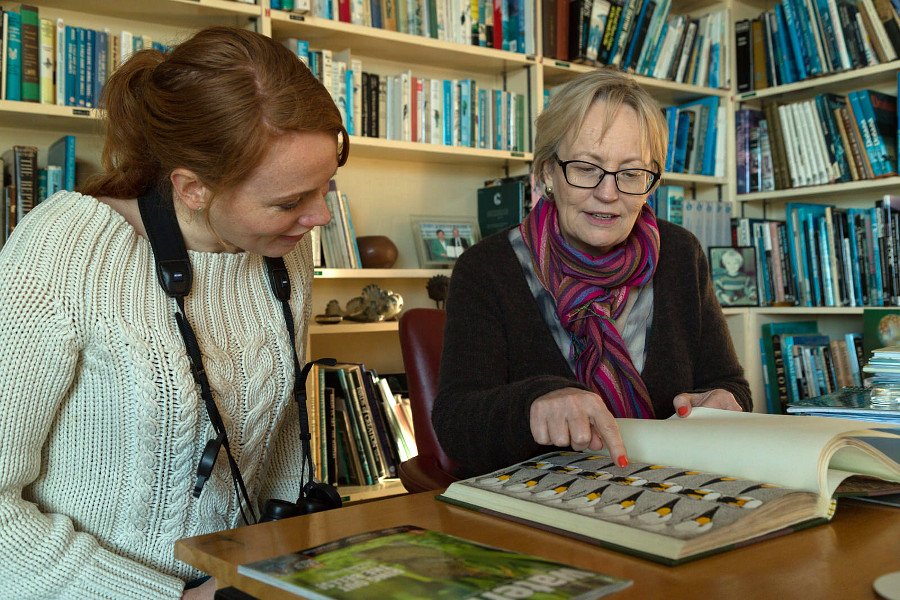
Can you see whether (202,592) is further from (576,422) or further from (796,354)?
(796,354)

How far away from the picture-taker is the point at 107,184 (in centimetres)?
111

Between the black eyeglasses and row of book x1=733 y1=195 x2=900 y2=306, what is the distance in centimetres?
167

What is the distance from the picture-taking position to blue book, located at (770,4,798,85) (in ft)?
9.59

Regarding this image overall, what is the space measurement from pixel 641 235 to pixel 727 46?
2.06 m

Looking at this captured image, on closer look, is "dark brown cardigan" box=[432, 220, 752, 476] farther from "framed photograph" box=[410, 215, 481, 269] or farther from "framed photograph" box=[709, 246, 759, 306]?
"framed photograph" box=[709, 246, 759, 306]

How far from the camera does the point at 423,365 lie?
5.26ft

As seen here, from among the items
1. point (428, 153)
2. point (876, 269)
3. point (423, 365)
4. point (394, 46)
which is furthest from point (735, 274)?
point (423, 365)

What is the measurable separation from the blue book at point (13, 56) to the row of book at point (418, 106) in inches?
27.7

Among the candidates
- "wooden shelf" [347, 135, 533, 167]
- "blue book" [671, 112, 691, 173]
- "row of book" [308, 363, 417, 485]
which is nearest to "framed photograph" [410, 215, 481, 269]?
"wooden shelf" [347, 135, 533, 167]

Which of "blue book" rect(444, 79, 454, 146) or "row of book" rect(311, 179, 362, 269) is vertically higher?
"blue book" rect(444, 79, 454, 146)

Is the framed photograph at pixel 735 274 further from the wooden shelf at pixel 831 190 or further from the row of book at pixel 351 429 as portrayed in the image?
the row of book at pixel 351 429

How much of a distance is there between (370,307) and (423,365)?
796mm

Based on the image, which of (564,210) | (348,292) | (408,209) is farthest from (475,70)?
(564,210)

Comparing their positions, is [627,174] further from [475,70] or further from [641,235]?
[475,70]
